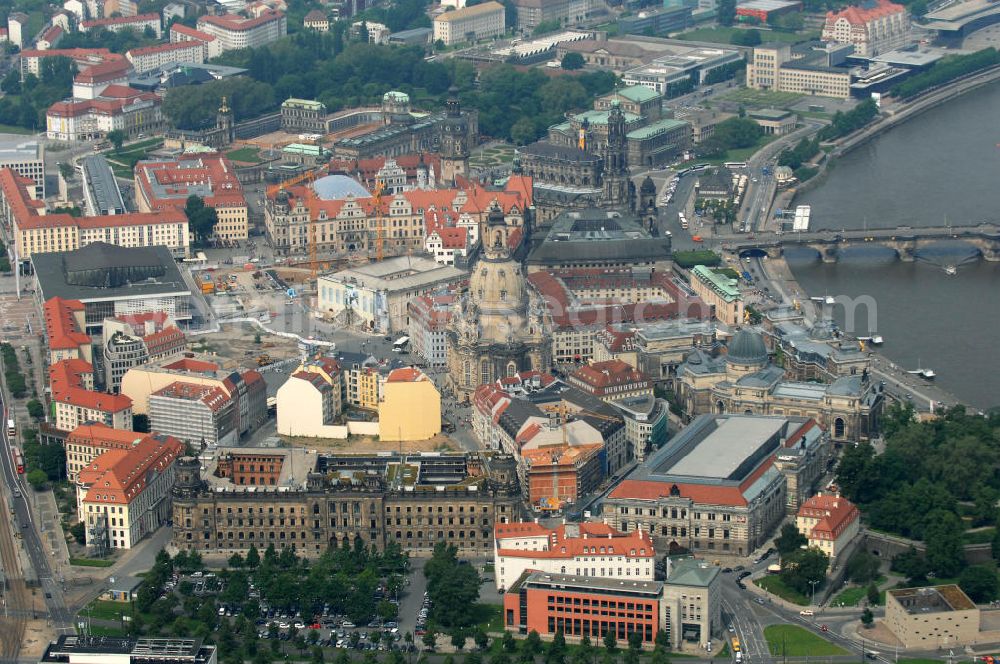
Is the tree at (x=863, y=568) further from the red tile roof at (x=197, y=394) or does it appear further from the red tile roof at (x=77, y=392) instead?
the red tile roof at (x=77, y=392)

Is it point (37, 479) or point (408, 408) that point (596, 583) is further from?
point (37, 479)

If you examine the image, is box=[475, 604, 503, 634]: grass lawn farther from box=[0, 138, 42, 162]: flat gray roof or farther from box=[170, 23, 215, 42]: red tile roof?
box=[170, 23, 215, 42]: red tile roof

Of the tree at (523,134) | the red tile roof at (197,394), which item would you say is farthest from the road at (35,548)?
the tree at (523,134)

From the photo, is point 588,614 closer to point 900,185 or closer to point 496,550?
point 496,550

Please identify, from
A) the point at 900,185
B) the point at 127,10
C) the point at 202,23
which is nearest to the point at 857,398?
the point at 900,185

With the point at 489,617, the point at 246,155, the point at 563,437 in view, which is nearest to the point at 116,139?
the point at 246,155
